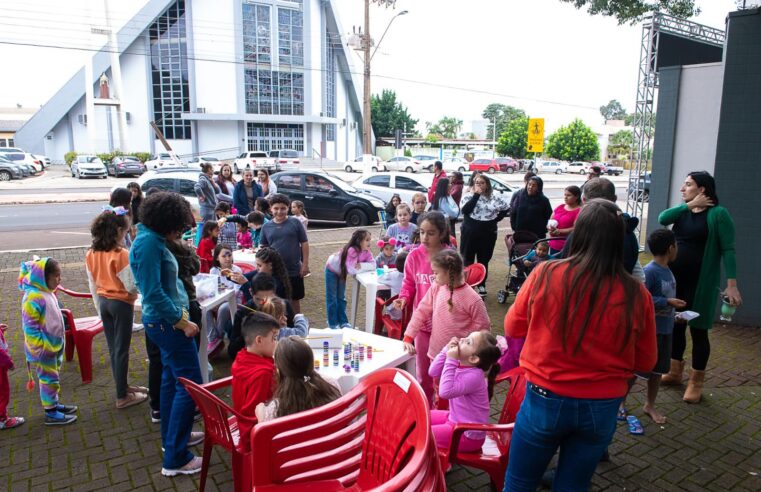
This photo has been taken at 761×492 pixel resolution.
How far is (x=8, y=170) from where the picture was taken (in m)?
30.3

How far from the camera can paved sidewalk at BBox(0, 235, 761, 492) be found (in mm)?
3387

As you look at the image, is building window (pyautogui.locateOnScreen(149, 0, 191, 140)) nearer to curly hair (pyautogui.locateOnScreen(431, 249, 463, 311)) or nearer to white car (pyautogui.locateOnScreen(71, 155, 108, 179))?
white car (pyautogui.locateOnScreen(71, 155, 108, 179))

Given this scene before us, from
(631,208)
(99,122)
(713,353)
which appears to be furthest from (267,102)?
(713,353)

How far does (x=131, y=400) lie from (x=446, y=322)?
2.78 m

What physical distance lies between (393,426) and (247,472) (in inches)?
43.2

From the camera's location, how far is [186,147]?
4388 cm

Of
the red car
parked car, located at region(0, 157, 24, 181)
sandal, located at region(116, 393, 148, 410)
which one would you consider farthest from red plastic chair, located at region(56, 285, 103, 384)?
the red car

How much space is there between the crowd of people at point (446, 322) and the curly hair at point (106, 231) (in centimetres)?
1

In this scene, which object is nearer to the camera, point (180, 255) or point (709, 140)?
point (180, 255)

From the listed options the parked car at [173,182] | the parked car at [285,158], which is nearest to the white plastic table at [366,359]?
the parked car at [173,182]

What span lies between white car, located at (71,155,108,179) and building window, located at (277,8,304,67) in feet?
63.4

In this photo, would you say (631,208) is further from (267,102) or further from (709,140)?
(267,102)

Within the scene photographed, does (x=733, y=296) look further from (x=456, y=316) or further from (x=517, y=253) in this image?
(x=517, y=253)

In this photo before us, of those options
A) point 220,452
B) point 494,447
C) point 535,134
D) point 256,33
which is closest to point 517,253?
point 494,447
